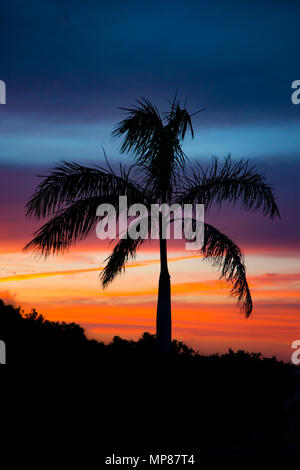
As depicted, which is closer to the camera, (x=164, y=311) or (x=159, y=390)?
(x=159, y=390)

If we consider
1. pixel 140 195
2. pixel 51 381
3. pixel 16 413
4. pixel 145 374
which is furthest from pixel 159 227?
pixel 16 413

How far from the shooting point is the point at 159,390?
478 inches

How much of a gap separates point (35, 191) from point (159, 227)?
3437 mm

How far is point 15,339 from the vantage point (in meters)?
12.9

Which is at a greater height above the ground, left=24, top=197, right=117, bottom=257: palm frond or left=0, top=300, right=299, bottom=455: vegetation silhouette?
left=24, top=197, right=117, bottom=257: palm frond

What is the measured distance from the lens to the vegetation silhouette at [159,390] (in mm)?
11312

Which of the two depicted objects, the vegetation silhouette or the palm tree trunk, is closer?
the vegetation silhouette

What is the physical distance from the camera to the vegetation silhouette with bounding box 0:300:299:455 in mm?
11312

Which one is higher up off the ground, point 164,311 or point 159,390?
Result: point 164,311

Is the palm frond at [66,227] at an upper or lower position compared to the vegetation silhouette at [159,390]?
upper

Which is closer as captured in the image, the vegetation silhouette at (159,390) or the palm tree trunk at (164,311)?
the vegetation silhouette at (159,390)
